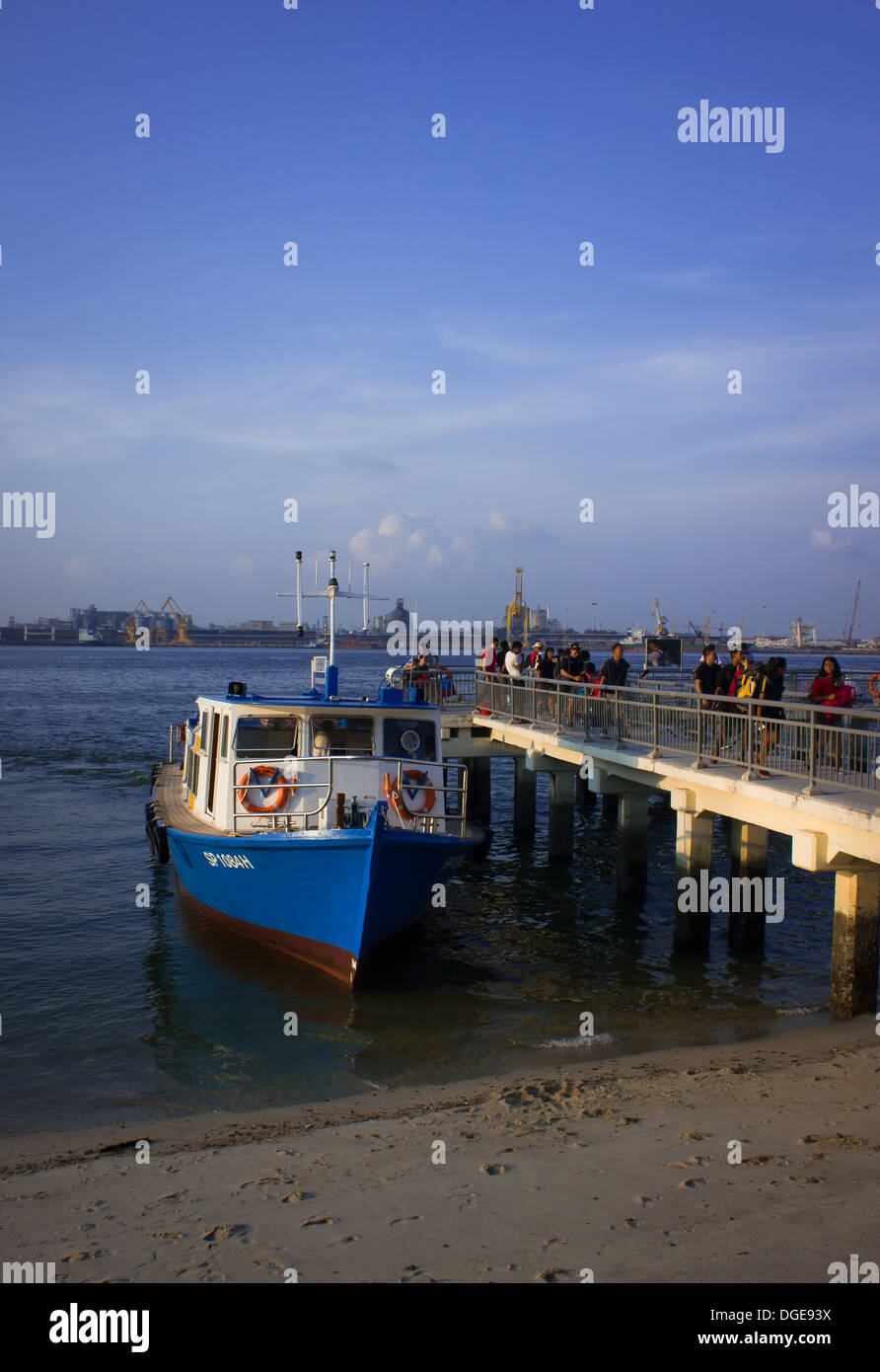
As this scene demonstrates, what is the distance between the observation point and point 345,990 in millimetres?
14062

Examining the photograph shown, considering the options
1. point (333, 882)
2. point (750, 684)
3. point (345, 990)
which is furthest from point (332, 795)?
point (750, 684)

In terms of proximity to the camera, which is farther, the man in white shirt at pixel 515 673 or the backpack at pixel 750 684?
the man in white shirt at pixel 515 673

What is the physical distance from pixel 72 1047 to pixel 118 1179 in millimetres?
4794

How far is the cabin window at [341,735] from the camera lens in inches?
616

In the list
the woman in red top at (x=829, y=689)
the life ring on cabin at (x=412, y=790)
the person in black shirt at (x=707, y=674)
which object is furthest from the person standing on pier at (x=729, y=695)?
the life ring on cabin at (x=412, y=790)

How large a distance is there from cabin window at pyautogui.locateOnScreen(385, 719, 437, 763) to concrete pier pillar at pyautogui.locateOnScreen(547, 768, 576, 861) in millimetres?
7330

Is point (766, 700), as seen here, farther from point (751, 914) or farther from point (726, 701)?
point (751, 914)

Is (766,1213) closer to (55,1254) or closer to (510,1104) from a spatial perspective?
(510,1104)

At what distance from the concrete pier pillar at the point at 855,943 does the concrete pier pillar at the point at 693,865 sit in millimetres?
3718

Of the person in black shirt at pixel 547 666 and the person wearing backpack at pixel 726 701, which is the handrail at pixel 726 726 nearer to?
the person wearing backpack at pixel 726 701

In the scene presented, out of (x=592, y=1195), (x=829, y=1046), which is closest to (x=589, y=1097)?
(x=592, y=1195)

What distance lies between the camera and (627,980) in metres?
14.7
